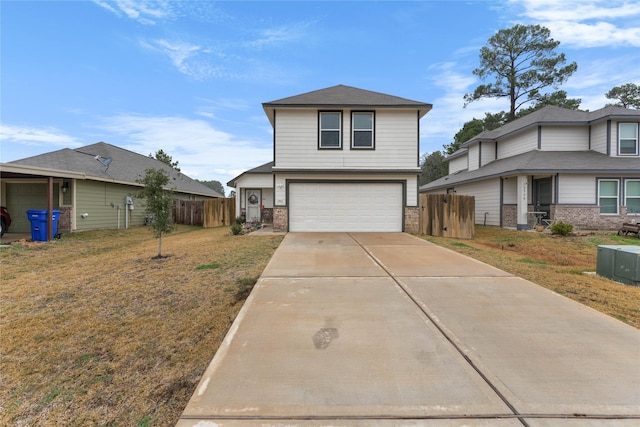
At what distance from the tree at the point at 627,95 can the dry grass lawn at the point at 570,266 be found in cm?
2846

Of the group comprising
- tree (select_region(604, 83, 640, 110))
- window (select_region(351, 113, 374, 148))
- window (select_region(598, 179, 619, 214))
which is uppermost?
tree (select_region(604, 83, 640, 110))

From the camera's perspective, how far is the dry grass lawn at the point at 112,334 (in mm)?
2530

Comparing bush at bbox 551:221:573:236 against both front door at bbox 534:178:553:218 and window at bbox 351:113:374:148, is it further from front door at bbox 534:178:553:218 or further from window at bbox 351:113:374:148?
window at bbox 351:113:374:148

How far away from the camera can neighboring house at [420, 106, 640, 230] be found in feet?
46.6

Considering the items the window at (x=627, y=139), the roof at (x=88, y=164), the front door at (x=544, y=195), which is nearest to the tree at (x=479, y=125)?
the window at (x=627, y=139)

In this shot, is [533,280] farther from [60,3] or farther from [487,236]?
[60,3]

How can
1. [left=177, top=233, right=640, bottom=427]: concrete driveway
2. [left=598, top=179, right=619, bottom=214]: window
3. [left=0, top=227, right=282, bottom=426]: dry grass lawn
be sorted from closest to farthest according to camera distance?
[left=177, top=233, right=640, bottom=427]: concrete driveway → [left=0, top=227, right=282, bottom=426]: dry grass lawn → [left=598, top=179, right=619, bottom=214]: window

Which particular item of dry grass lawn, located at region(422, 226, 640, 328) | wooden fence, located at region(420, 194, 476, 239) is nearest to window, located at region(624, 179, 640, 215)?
dry grass lawn, located at region(422, 226, 640, 328)

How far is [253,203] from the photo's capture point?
68.4ft

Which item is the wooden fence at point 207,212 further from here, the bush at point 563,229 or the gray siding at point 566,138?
the gray siding at point 566,138

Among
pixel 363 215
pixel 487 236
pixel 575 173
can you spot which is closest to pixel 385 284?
pixel 363 215

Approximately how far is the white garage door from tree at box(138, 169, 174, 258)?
17.7 feet

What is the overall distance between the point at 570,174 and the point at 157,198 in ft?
57.3

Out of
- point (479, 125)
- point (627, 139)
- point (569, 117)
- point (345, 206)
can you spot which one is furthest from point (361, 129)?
point (479, 125)
